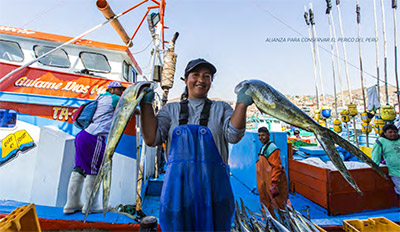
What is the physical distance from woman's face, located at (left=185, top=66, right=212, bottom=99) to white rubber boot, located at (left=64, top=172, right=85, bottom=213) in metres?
2.93

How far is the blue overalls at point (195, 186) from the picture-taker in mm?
1229

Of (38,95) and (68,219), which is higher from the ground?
(38,95)

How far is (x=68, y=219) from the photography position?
3.08 m

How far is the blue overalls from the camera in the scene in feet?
4.03

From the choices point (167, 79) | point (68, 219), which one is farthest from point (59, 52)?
point (68, 219)

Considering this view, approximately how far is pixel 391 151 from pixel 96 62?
7.11 m

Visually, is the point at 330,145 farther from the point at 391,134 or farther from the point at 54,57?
the point at 54,57

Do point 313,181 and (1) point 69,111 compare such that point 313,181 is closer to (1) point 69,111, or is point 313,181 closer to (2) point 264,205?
(2) point 264,205

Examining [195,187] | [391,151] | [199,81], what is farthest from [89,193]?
[391,151]

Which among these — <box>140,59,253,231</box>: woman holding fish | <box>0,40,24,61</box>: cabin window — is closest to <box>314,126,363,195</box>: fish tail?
<box>140,59,253,231</box>: woman holding fish

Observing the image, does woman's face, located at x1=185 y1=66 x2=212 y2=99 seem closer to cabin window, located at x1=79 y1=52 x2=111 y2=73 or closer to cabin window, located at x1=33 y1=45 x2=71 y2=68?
cabin window, located at x1=79 y1=52 x2=111 y2=73

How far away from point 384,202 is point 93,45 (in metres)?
7.70

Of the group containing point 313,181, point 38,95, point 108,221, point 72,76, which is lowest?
point 108,221

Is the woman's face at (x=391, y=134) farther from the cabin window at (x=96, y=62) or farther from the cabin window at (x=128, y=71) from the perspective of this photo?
the cabin window at (x=96, y=62)
